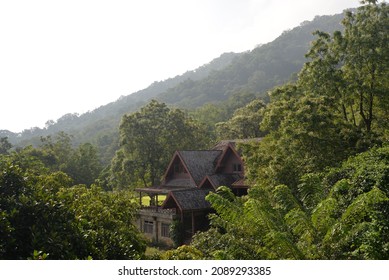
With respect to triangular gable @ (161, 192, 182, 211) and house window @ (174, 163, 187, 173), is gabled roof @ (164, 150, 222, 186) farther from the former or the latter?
triangular gable @ (161, 192, 182, 211)

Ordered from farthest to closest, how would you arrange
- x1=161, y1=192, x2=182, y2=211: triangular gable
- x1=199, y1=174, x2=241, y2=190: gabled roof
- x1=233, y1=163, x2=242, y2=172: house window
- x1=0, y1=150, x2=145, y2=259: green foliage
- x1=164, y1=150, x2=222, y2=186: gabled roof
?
x1=164, y1=150, x2=222, y2=186: gabled roof → x1=233, y1=163, x2=242, y2=172: house window → x1=199, y1=174, x2=241, y2=190: gabled roof → x1=161, y1=192, x2=182, y2=211: triangular gable → x1=0, y1=150, x2=145, y2=259: green foliage

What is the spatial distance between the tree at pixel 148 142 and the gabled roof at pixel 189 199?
13828 millimetres

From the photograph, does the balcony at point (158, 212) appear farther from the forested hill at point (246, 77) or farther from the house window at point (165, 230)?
the forested hill at point (246, 77)

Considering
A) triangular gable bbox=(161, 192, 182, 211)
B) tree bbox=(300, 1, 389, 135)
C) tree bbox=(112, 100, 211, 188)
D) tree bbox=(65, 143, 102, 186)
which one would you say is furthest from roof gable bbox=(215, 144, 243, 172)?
tree bbox=(65, 143, 102, 186)

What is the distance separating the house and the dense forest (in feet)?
11.4

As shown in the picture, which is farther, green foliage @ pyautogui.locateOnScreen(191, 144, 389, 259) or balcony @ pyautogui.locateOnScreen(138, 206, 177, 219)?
balcony @ pyautogui.locateOnScreen(138, 206, 177, 219)

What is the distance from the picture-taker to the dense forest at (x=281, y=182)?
9273mm

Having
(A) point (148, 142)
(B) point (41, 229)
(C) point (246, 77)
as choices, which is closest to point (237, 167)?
(A) point (148, 142)

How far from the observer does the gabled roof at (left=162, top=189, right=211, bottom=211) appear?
92.2 ft

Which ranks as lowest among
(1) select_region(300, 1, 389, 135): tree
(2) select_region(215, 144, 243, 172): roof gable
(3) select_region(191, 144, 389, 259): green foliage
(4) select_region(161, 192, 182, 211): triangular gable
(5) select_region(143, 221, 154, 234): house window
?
(5) select_region(143, 221, 154, 234): house window

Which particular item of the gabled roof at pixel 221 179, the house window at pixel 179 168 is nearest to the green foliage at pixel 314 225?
the gabled roof at pixel 221 179

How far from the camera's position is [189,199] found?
28.7m

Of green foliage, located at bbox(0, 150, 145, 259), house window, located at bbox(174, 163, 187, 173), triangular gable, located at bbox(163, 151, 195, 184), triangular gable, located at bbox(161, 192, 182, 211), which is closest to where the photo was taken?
green foliage, located at bbox(0, 150, 145, 259)

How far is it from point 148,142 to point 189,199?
607 inches
